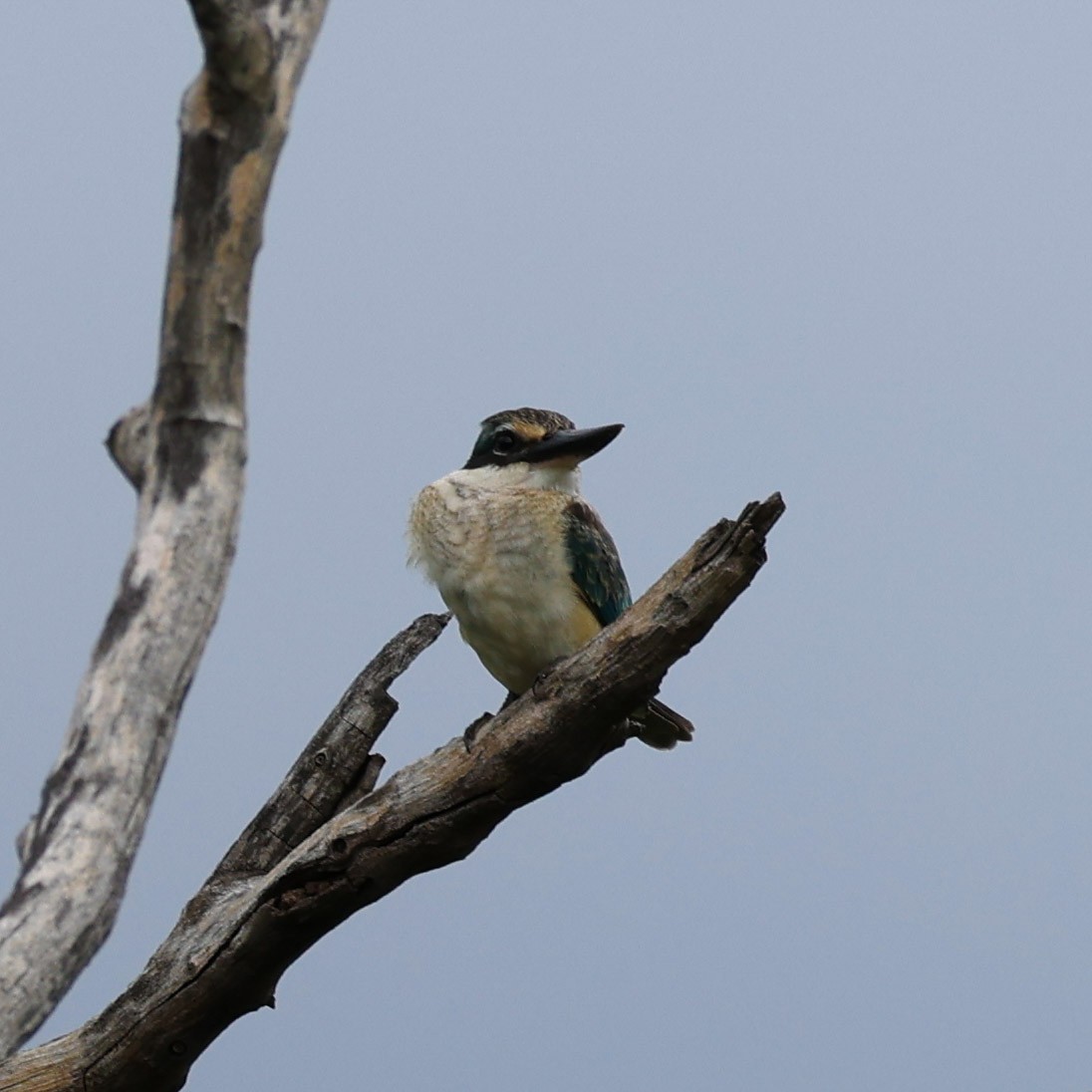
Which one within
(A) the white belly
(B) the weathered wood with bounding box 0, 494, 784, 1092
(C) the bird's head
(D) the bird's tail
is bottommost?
(B) the weathered wood with bounding box 0, 494, 784, 1092

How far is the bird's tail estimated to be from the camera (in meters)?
4.06

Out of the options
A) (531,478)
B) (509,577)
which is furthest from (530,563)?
(531,478)

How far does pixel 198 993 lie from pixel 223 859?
54 cm

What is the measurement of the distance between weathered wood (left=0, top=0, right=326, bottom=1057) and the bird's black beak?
228cm

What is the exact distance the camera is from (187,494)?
249 inches

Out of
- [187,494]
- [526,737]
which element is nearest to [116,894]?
[187,494]

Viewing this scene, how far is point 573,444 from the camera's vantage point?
4.30 m

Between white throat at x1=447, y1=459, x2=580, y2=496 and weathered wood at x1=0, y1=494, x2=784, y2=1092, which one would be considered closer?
weathered wood at x1=0, y1=494, x2=784, y2=1092

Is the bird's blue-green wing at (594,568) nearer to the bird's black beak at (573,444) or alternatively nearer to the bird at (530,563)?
the bird at (530,563)

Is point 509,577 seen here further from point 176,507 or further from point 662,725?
point 176,507

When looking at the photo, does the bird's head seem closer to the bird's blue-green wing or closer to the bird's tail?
the bird's blue-green wing

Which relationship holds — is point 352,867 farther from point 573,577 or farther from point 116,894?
point 116,894

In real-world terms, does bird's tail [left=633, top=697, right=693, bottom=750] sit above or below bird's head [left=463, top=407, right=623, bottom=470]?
below

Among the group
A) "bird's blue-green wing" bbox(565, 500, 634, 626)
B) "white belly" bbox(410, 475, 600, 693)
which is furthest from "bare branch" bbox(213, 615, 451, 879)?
"bird's blue-green wing" bbox(565, 500, 634, 626)
